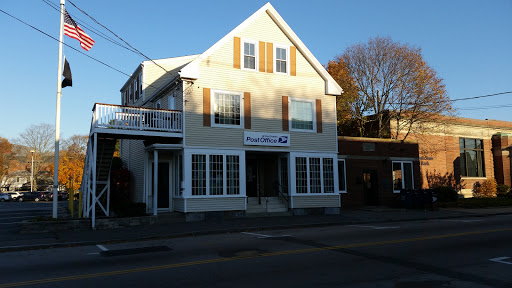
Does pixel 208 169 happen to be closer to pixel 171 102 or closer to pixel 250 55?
pixel 171 102

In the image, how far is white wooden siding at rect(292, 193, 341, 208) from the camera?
2096 cm

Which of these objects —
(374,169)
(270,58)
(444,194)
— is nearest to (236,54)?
(270,58)

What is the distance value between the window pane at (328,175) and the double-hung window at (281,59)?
5540 mm

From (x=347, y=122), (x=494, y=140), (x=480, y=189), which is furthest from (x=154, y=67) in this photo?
→ (x=494, y=140)

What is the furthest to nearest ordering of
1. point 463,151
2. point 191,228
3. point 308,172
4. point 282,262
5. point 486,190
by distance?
1. point 463,151
2. point 486,190
3. point 308,172
4. point 191,228
5. point 282,262

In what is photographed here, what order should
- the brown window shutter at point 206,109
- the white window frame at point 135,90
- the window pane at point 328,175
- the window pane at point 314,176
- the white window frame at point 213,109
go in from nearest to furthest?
the brown window shutter at point 206,109 → the white window frame at point 213,109 → the window pane at point 314,176 → the window pane at point 328,175 → the white window frame at point 135,90

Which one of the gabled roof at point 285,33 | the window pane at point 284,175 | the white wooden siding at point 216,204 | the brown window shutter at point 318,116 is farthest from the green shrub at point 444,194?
the white wooden siding at point 216,204

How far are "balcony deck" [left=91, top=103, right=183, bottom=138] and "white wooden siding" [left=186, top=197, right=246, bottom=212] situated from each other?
3177 mm

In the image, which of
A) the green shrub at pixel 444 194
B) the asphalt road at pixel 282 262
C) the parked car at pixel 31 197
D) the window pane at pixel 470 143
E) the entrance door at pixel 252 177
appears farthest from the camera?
the parked car at pixel 31 197

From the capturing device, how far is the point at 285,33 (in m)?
21.5

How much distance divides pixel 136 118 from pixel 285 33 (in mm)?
9321

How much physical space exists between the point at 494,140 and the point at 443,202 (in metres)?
15.1

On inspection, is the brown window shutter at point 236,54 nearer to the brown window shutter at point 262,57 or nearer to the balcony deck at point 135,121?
the brown window shutter at point 262,57

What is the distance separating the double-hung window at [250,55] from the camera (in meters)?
20.4
